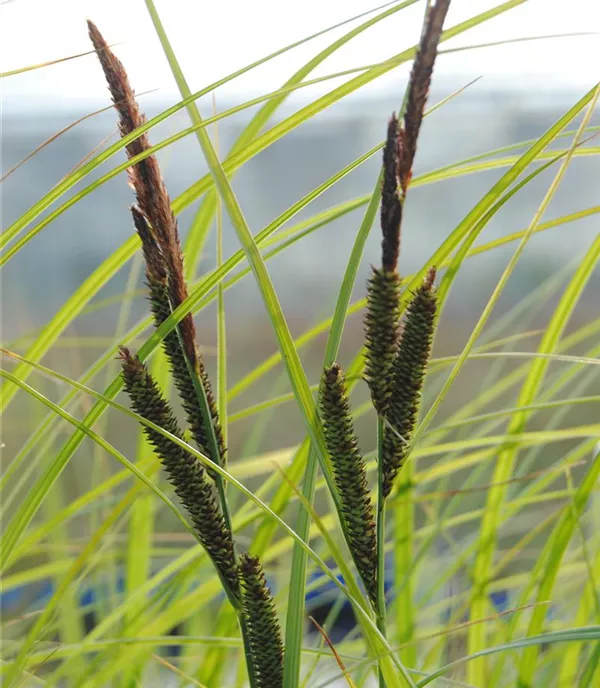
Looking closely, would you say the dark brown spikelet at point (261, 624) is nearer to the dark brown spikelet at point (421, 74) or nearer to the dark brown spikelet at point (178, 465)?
the dark brown spikelet at point (178, 465)

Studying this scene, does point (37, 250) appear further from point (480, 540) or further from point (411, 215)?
point (480, 540)

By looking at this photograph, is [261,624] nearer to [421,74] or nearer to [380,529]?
[380,529]

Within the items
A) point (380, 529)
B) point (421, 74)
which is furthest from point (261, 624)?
point (421, 74)

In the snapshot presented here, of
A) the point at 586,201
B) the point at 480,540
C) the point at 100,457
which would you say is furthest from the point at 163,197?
the point at 586,201

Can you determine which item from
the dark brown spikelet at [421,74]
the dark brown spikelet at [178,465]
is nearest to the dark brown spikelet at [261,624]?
the dark brown spikelet at [178,465]

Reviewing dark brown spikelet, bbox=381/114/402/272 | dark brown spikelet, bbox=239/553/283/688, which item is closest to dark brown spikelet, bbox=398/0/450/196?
dark brown spikelet, bbox=381/114/402/272

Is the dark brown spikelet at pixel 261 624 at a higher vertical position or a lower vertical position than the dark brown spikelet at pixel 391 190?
lower
